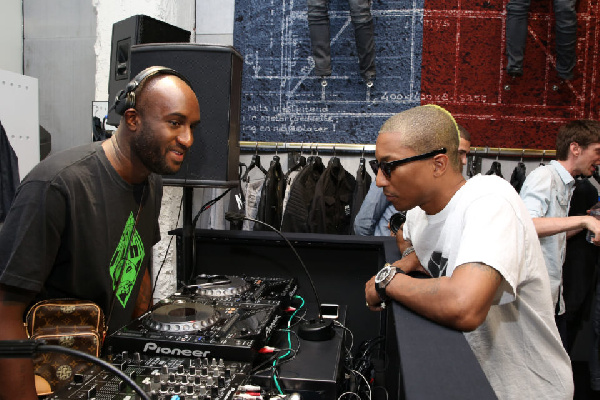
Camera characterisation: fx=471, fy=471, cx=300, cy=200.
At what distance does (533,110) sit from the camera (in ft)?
13.3

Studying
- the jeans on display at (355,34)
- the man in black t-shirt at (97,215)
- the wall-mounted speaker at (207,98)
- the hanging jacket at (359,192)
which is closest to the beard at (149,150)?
the man in black t-shirt at (97,215)

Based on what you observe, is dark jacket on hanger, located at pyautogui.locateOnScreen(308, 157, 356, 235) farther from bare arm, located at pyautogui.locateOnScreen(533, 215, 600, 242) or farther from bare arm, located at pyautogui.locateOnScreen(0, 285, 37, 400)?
bare arm, located at pyautogui.locateOnScreen(0, 285, 37, 400)

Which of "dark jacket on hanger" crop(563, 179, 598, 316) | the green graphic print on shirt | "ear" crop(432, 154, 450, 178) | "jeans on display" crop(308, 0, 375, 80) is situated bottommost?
"dark jacket on hanger" crop(563, 179, 598, 316)

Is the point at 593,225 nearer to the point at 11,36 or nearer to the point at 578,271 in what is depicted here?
the point at 578,271

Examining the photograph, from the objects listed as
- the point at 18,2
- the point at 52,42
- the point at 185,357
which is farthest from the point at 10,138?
the point at 185,357

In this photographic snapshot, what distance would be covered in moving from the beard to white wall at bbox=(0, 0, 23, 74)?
3.86m

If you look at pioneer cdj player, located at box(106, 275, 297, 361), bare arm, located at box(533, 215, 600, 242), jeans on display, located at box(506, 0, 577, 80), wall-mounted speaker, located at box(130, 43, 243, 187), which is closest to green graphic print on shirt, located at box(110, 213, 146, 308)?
pioneer cdj player, located at box(106, 275, 297, 361)

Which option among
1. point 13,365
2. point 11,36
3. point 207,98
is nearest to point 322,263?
point 207,98

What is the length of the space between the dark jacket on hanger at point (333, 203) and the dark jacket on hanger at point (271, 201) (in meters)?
0.31

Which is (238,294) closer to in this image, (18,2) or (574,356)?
(574,356)

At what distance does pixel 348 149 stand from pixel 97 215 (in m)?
2.89

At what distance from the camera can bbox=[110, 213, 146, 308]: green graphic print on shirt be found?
1.52m

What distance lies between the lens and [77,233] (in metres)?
1.39

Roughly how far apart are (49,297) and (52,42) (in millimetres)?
4112
